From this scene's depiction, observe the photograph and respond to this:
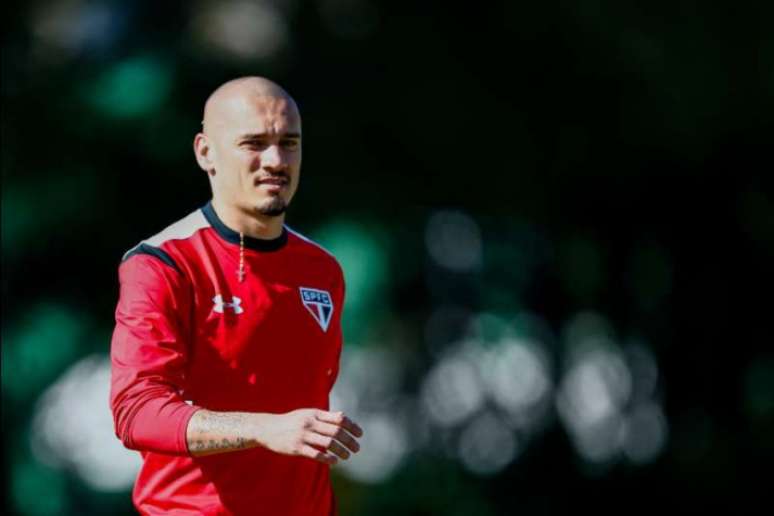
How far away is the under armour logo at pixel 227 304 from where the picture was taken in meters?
Result: 5.29

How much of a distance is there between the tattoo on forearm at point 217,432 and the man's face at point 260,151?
2.83 ft

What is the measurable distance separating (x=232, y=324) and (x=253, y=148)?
57 cm

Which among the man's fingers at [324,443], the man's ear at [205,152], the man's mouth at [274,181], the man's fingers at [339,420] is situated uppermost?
the man's ear at [205,152]

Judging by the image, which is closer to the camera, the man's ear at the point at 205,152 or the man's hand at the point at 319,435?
the man's hand at the point at 319,435

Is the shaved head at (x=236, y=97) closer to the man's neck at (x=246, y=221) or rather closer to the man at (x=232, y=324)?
the man at (x=232, y=324)

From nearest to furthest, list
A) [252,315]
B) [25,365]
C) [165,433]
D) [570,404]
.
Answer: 1. [165,433]
2. [252,315]
3. [25,365]
4. [570,404]

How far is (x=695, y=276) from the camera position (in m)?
13.5

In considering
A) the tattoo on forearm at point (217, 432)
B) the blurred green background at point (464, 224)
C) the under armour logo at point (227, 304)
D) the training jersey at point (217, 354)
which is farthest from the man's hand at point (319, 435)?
the blurred green background at point (464, 224)

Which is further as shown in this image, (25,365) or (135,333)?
(25,365)

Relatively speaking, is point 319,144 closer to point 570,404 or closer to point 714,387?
point 570,404

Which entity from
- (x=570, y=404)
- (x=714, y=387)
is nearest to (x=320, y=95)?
(x=570, y=404)

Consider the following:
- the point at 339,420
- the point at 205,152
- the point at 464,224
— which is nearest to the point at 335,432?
the point at 339,420

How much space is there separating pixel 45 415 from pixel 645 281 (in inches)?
189

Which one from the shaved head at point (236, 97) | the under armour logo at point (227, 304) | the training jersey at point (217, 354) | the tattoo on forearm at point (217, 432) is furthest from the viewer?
the shaved head at point (236, 97)
